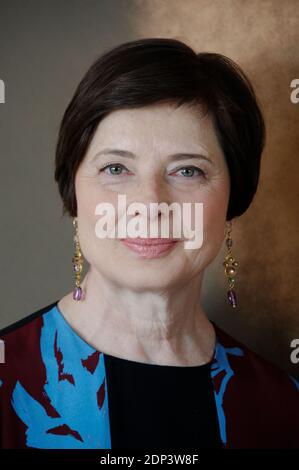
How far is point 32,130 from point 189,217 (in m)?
0.39

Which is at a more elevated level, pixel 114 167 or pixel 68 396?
pixel 114 167

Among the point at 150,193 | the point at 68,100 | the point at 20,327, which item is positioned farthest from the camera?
the point at 68,100

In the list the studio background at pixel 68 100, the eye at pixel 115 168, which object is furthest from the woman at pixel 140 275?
the studio background at pixel 68 100

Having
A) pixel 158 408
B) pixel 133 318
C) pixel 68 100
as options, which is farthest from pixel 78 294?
pixel 68 100

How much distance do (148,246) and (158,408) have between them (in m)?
0.29

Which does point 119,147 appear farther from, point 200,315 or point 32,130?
point 200,315

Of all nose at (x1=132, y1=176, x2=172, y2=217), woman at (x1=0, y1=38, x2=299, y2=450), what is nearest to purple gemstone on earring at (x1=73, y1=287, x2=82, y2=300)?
woman at (x1=0, y1=38, x2=299, y2=450)

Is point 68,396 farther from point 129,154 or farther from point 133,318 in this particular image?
point 129,154

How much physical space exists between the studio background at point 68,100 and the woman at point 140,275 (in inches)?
5.0

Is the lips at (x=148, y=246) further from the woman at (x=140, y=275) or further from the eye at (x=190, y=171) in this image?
the eye at (x=190, y=171)

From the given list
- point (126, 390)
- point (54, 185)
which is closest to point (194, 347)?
point (126, 390)

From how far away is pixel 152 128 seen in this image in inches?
41.7

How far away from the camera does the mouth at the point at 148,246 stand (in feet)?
3.54
